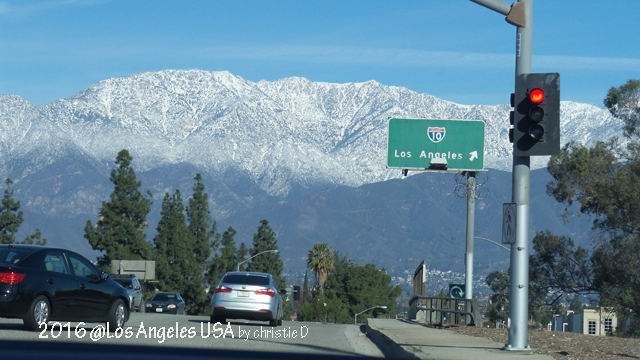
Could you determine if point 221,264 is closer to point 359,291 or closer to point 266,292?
point 359,291

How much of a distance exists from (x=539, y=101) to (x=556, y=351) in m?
4.29

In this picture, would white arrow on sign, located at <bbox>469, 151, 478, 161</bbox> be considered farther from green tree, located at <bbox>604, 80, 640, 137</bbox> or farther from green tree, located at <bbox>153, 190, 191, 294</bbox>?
green tree, located at <bbox>153, 190, 191, 294</bbox>

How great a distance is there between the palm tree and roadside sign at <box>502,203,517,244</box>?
104113 millimetres

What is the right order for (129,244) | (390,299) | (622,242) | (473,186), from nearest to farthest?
1. (473,186)
2. (622,242)
3. (129,244)
4. (390,299)

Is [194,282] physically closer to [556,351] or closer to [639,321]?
[639,321]

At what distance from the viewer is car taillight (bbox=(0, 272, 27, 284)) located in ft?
47.3

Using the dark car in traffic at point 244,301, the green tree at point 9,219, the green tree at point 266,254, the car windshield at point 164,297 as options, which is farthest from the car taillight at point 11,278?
the green tree at point 266,254

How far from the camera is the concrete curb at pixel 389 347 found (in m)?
14.1

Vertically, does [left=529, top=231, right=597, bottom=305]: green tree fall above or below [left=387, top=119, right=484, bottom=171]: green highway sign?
below

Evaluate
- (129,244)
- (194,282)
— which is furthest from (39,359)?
(194,282)

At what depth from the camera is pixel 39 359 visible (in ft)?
36.4

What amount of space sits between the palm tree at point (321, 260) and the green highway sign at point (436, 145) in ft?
280

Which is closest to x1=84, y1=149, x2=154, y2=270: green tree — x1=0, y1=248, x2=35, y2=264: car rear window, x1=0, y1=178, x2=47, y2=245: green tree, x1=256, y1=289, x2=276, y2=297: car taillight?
x1=0, y1=178, x2=47, y2=245: green tree

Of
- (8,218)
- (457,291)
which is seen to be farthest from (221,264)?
(457,291)
